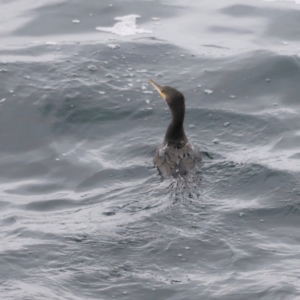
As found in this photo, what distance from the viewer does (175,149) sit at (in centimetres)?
965

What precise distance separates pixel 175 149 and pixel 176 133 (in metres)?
0.29

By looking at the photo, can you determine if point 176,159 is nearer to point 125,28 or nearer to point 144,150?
point 144,150

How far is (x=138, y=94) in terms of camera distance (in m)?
11.6

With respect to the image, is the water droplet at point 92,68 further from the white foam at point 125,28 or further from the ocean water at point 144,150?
the white foam at point 125,28

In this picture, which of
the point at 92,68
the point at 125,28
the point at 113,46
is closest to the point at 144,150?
the point at 92,68

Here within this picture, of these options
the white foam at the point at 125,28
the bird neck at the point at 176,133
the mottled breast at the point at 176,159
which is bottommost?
the white foam at the point at 125,28

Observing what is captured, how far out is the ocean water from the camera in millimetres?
6879

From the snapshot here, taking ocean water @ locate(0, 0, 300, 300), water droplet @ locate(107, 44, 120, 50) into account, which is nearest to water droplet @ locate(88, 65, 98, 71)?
ocean water @ locate(0, 0, 300, 300)

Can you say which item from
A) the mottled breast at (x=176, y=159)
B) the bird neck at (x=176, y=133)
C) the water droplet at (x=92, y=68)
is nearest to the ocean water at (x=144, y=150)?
the water droplet at (x=92, y=68)

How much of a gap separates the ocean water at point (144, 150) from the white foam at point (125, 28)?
45mm

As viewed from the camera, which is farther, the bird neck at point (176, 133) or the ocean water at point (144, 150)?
the bird neck at point (176, 133)

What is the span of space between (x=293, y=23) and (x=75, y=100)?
5433 millimetres

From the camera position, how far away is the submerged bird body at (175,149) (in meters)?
9.32

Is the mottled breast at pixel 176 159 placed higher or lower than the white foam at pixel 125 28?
higher
